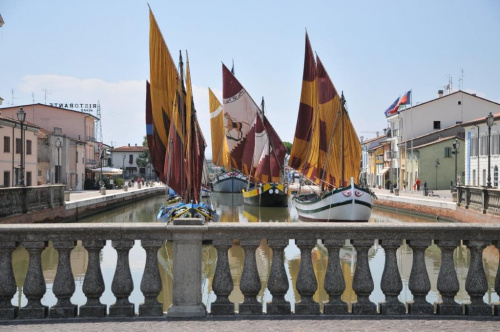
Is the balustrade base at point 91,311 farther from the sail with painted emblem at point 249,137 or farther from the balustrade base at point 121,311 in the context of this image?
Answer: the sail with painted emblem at point 249,137

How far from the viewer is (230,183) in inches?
3821

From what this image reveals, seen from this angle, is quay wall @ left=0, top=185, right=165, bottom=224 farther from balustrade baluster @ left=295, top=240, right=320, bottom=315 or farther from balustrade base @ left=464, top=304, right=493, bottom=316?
balustrade base @ left=464, top=304, right=493, bottom=316

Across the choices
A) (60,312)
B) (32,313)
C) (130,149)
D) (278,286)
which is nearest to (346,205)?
(278,286)

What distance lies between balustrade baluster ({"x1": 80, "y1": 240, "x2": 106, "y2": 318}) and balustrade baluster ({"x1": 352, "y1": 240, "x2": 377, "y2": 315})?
2.81 meters

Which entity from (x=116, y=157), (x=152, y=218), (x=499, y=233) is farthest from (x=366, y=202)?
(x=116, y=157)

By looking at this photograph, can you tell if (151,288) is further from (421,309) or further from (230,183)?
(230,183)

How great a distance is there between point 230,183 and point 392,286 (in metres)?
90.6

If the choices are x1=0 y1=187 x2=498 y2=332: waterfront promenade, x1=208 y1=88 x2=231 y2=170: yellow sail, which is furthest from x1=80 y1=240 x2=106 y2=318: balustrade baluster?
x1=208 y1=88 x2=231 y2=170: yellow sail

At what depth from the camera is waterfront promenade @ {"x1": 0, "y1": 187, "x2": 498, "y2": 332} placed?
6066 millimetres

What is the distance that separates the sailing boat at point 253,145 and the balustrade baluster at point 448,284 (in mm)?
52124

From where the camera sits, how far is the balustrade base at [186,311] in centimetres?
646

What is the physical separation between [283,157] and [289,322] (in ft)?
180

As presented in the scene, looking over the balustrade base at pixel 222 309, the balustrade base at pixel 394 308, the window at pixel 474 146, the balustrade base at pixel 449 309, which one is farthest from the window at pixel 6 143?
the balustrade base at pixel 449 309

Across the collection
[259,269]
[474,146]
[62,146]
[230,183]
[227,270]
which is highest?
[62,146]
